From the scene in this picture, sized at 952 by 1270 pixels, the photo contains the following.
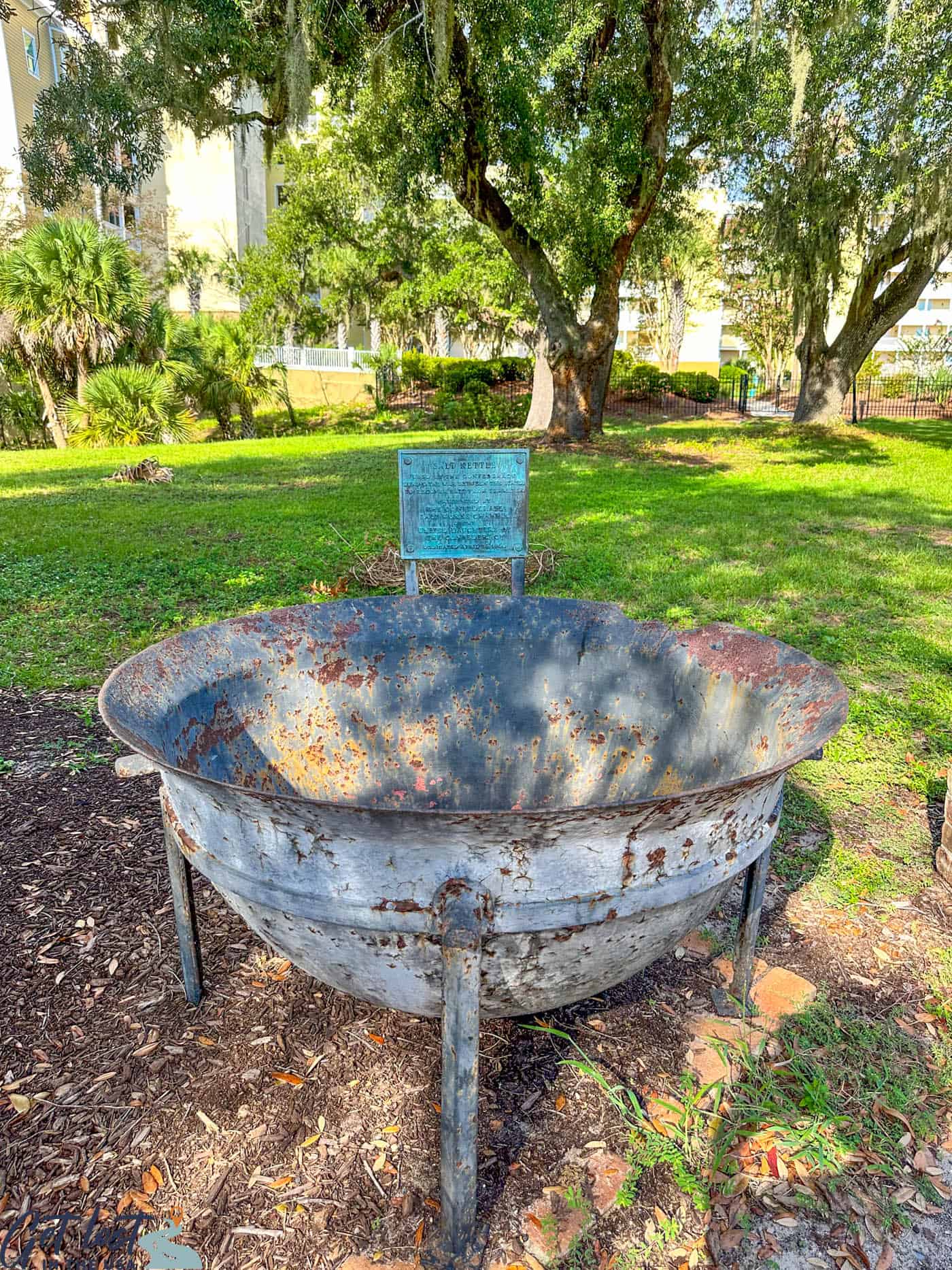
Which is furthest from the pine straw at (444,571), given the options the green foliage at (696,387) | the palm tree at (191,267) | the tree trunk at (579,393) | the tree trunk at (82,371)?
the palm tree at (191,267)

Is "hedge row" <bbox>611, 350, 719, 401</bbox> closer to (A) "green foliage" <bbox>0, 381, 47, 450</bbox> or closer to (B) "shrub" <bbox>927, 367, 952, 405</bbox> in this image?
(B) "shrub" <bbox>927, 367, 952, 405</bbox>

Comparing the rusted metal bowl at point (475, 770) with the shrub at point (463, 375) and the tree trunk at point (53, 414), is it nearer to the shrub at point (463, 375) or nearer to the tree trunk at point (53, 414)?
the tree trunk at point (53, 414)

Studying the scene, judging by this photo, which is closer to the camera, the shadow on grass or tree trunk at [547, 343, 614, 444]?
tree trunk at [547, 343, 614, 444]

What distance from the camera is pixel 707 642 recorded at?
218cm

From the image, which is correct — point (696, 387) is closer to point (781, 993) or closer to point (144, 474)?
point (144, 474)

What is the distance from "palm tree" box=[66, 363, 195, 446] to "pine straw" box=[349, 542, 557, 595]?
32.3 feet

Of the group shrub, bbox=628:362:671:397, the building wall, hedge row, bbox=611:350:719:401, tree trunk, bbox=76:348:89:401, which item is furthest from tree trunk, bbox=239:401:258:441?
shrub, bbox=628:362:671:397

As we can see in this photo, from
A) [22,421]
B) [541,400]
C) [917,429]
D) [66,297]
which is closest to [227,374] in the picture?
[66,297]

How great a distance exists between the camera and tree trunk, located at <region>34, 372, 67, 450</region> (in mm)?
15008

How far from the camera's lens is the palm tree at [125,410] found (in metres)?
14.4

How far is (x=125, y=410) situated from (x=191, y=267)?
1539cm

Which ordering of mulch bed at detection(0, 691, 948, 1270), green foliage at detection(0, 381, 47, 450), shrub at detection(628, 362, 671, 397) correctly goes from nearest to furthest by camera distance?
mulch bed at detection(0, 691, 948, 1270), green foliage at detection(0, 381, 47, 450), shrub at detection(628, 362, 671, 397)

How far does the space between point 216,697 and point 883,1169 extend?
1815 mm

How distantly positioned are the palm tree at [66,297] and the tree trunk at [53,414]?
0.34 ft
